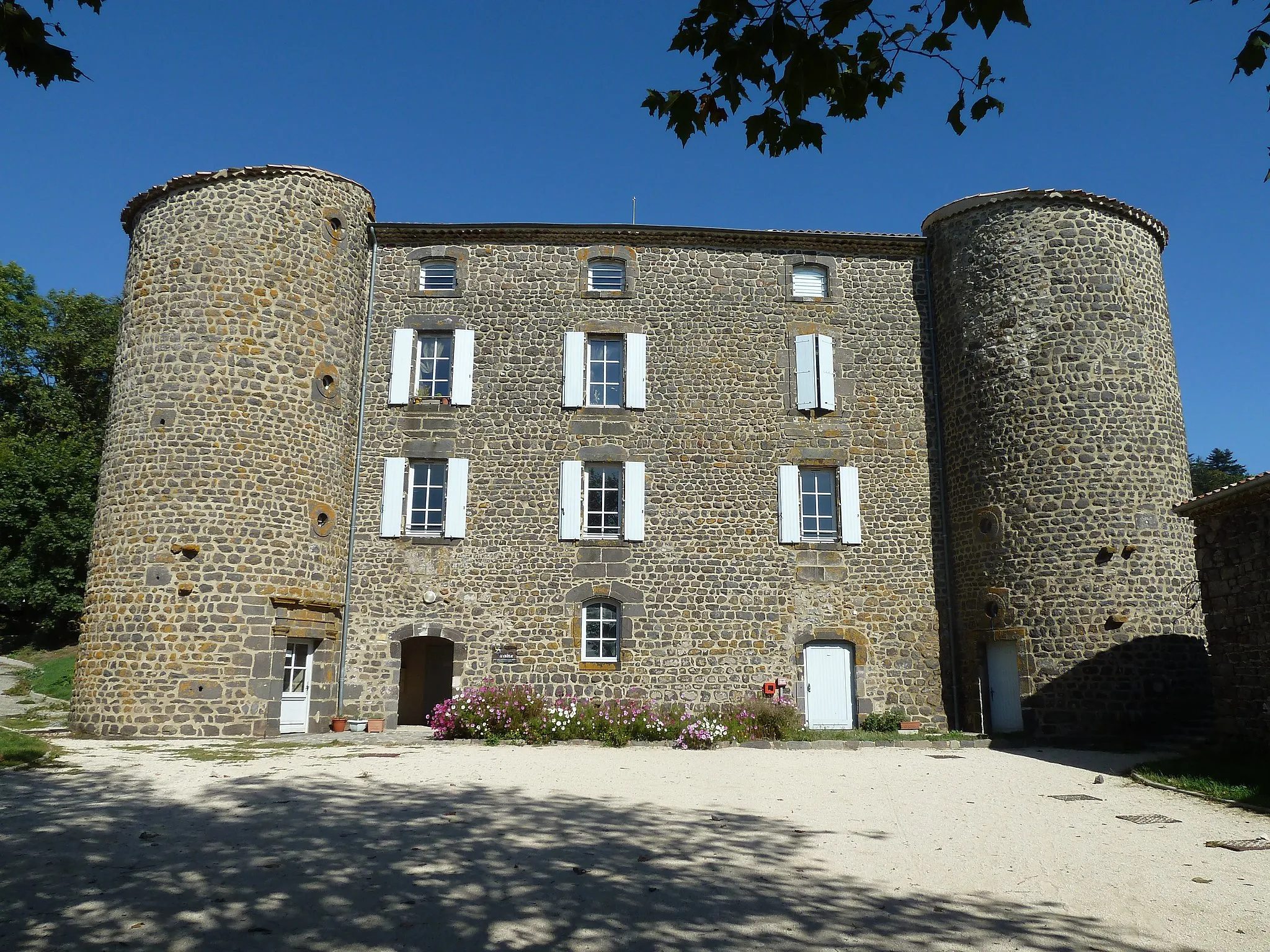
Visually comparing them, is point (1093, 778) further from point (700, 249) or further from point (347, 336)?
point (347, 336)

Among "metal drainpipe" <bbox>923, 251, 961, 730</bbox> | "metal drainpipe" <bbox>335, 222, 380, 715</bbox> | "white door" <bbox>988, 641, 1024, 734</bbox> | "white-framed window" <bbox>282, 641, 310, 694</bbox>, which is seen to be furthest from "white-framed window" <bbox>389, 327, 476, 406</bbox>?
"white door" <bbox>988, 641, 1024, 734</bbox>

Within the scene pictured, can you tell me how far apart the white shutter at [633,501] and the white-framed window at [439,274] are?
4.59 m

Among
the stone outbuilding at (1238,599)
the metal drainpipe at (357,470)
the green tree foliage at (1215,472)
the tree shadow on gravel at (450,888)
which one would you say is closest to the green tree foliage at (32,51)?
the tree shadow on gravel at (450,888)

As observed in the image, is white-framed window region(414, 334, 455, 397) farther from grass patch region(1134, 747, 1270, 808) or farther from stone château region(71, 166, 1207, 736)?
grass patch region(1134, 747, 1270, 808)

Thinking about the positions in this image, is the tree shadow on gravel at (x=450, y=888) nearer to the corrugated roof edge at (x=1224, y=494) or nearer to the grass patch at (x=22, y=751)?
the grass patch at (x=22, y=751)

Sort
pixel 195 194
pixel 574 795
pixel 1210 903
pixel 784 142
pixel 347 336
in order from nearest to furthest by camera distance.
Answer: pixel 784 142 < pixel 1210 903 < pixel 574 795 < pixel 195 194 < pixel 347 336

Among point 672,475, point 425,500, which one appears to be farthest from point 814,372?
Result: point 425,500

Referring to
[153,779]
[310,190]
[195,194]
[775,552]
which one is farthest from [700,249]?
[153,779]

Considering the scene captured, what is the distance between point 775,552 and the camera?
46.6 feet

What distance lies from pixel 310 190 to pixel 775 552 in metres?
9.60

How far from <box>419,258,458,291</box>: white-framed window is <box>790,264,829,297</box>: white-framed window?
6.02 metres

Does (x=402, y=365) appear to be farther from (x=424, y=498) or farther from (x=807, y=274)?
(x=807, y=274)

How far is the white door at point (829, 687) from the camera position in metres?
13.8

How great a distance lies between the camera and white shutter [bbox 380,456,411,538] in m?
14.0
